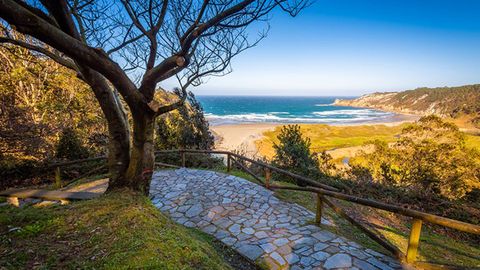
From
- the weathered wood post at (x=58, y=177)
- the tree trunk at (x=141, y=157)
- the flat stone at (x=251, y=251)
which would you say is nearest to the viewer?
the flat stone at (x=251, y=251)

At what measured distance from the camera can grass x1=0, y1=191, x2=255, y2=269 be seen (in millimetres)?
2293

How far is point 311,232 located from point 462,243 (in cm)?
456

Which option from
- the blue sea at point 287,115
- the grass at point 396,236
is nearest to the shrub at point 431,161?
the grass at point 396,236

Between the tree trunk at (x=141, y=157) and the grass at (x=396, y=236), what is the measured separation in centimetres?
352

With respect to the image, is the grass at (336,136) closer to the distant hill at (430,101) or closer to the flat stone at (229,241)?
the flat stone at (229,241)

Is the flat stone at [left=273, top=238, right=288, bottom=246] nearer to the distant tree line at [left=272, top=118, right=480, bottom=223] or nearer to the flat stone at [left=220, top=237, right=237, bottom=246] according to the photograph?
the flat stone at [left=220, top=237, right=237, bottom=246]

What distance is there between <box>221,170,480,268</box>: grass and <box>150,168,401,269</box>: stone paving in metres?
0.47

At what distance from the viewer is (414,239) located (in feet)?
10.8

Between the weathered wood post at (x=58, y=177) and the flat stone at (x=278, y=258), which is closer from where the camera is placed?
the flat stone at (x=278, y=258)

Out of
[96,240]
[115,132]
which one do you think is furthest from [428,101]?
[96,240]

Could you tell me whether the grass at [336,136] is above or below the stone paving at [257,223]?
below

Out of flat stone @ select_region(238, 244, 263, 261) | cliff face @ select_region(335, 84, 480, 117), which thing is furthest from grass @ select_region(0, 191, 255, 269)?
cliff face @ select_region(335, 84, 480, 117)

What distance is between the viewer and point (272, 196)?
648 cm

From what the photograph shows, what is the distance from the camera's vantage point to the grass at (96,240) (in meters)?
2.29
